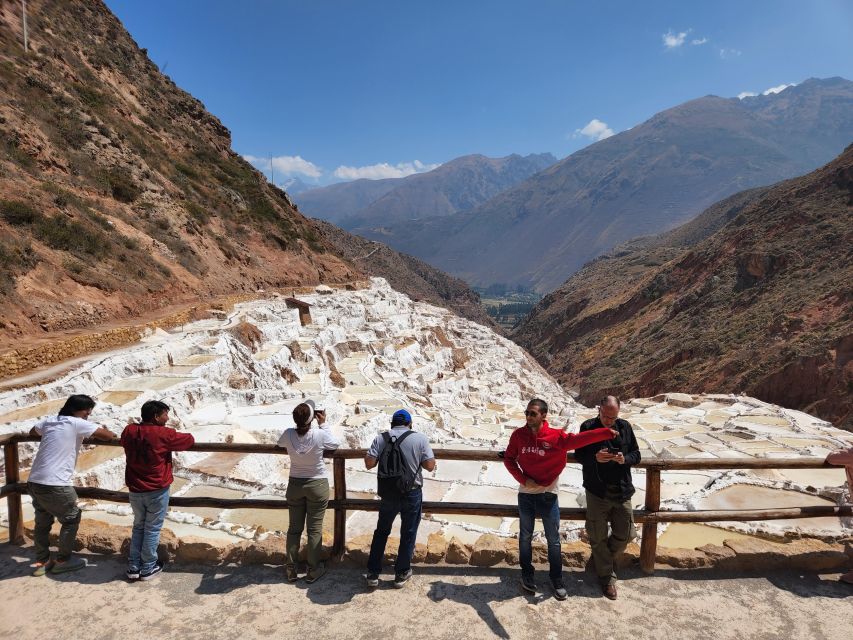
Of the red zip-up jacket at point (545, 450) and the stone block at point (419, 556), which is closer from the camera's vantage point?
the red zip-up jacket at point (545, 450)

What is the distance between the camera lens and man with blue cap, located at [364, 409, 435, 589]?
3.88 m

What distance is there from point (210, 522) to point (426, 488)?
3.34 m

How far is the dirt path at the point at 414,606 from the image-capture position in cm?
349

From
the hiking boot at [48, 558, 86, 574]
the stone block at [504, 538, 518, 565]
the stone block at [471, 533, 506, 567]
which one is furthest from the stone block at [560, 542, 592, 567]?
the hiking boot at [48, 558, 86, 574]

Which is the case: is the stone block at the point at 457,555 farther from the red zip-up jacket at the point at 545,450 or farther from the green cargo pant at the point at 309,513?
the green cargo pant at the point at 309,513

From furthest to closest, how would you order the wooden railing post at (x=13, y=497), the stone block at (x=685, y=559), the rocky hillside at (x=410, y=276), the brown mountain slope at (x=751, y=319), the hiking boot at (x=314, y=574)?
the rocky hillside at (x=410, y=276)
the brown mountain slope at (x=751, y=319)
the wooden railing post at (x=13, y=497)
the stone block at (x=685, y=559)
the hiking boot at (x=314, y=574)

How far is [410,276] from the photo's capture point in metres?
86.3

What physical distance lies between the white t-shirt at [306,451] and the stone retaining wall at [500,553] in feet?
2.40

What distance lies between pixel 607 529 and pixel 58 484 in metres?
4.50

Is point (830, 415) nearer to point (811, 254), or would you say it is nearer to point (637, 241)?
point (811, 254)

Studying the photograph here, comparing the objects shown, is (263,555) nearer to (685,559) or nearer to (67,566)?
(67,566)

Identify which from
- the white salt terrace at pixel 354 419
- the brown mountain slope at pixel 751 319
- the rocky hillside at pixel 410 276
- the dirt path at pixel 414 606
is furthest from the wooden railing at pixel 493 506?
the rocky hillside at pixel 410 276

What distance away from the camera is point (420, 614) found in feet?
12.0

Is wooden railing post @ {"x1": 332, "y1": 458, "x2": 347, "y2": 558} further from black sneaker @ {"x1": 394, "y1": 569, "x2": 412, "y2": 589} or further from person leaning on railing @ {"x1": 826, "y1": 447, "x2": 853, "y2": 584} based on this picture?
person leaning on railing @ {"x1": 826, "y1": 447, "x2": 853, "y2": 584}
